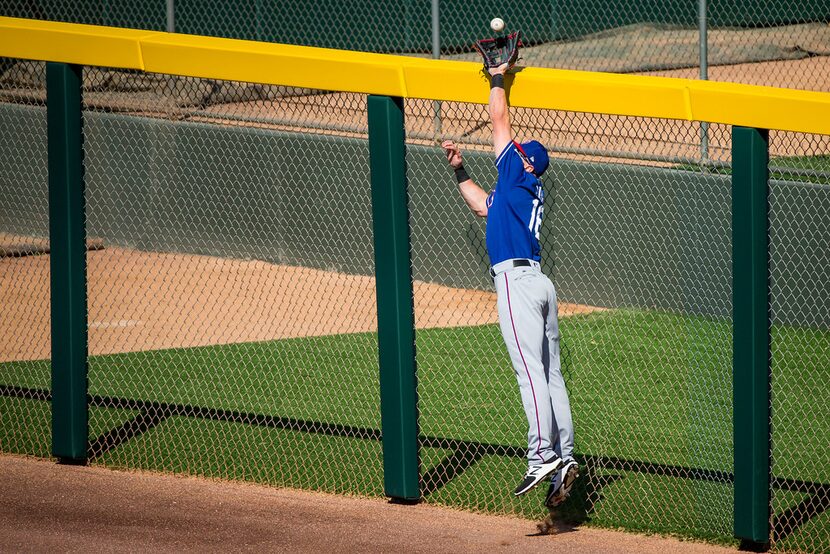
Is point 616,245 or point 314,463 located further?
point 616,245

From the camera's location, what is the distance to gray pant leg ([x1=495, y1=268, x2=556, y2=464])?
5715 millimetres

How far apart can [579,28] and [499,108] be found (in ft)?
24.1

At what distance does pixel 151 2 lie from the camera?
493 inches

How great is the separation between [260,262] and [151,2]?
2984mm

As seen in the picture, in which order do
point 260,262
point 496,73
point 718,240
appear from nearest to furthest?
point 496,73 → point 718,240 → point 260,262

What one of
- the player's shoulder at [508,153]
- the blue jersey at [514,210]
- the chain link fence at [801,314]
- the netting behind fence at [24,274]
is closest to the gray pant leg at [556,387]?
the blue jersey at [514,210]

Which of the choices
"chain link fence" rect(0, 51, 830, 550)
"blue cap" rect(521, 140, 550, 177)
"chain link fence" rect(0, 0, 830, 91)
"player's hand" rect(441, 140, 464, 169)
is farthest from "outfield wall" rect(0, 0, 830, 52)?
"blue cap" rect(521, 140, 550, 177)

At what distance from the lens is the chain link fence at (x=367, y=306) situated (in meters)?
6.88

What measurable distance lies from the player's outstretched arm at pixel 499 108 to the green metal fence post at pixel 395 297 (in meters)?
0.63

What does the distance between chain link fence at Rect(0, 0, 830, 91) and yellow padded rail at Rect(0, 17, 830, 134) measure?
18.2 feet

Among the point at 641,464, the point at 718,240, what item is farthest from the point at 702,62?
the point at 641,464

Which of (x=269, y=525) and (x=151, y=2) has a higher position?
(x=151, y=2)

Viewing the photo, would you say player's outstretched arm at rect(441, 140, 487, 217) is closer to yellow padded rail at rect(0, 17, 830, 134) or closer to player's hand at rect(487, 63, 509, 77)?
yellow padded rail at rect(0, 17, 830, 134)

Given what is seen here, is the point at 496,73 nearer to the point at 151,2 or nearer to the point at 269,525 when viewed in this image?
the point at 269,525
